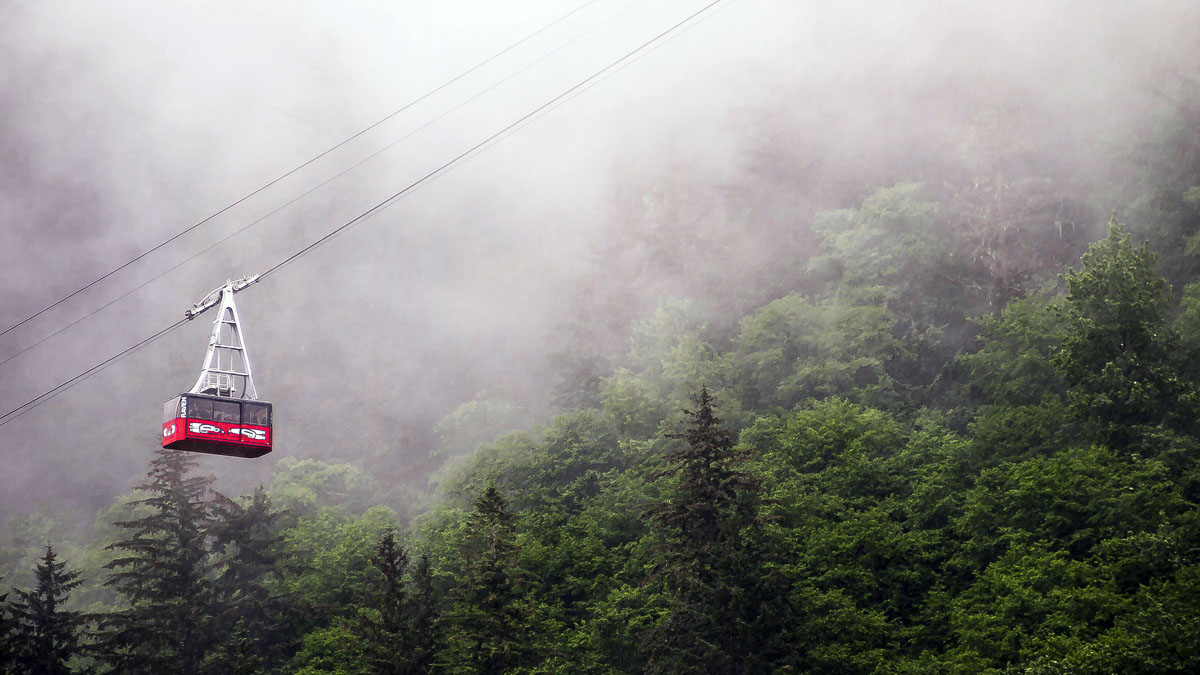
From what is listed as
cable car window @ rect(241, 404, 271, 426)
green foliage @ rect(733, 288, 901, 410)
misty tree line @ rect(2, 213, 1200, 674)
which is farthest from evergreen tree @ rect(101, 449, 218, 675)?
green foliage @ rect(733, 288, 901, 410)

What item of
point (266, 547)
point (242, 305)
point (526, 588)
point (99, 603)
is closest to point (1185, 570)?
point (526, 588)

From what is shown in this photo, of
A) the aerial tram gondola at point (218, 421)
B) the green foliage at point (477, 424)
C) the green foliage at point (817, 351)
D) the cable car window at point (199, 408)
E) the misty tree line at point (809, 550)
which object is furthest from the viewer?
the green foliage at point (477, 424)

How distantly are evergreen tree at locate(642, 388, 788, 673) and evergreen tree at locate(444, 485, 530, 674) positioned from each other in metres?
5.49

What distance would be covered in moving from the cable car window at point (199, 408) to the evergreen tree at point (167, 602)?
83.8 feet

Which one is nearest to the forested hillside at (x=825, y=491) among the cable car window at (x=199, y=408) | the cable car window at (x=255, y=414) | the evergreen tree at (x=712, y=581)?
the evergreen tree at (x=712, y=581)

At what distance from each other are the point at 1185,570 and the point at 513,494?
44.3m

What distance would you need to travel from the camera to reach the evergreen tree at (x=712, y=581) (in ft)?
145

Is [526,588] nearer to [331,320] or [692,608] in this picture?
[692,608]

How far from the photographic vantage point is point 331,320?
509 ft

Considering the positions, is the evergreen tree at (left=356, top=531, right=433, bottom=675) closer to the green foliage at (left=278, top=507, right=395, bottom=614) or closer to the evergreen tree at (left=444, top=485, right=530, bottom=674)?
the evergreen tree at (left=444, top=485, right=530, bottom=674)

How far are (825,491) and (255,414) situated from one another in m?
28.7

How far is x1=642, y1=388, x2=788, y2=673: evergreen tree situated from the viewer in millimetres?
44312

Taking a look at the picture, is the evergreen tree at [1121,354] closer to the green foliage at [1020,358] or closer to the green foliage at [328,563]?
the green foliage at [1020,358]

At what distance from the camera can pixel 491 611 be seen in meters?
47.0
